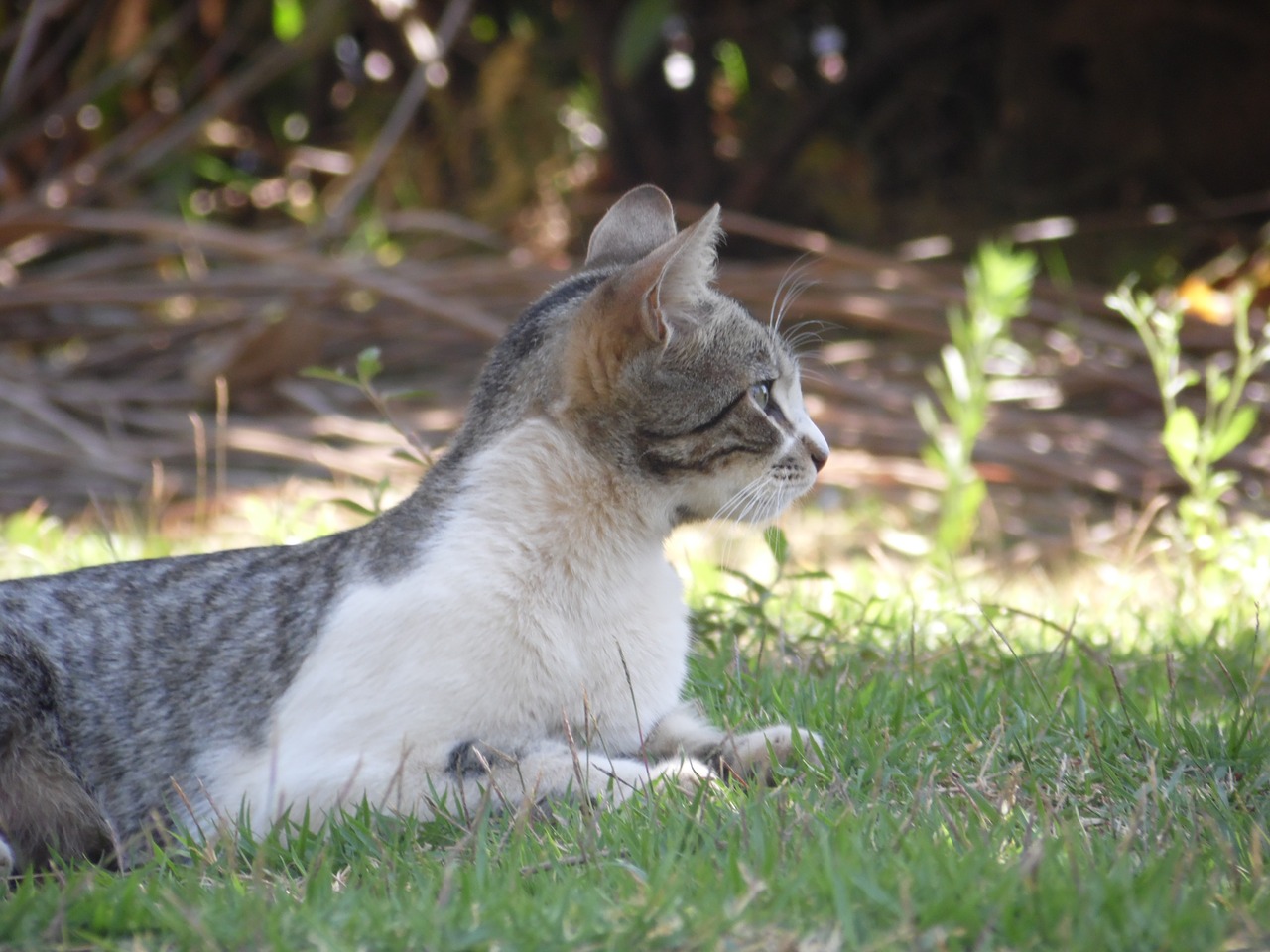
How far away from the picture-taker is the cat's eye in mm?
2965

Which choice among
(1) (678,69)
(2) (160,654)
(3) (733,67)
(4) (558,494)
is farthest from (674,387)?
(3) (733,67)

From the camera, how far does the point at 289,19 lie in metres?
8.68

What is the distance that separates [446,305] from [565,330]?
3.70m

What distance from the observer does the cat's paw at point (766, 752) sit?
2.56 metres

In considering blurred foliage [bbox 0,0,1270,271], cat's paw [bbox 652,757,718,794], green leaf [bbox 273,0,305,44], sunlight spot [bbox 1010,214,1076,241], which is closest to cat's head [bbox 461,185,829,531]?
cat's paw [bbox 652,757,718,794]

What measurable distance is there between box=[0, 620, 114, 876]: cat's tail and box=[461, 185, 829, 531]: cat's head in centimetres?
119

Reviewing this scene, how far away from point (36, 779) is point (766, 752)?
5.00 ft

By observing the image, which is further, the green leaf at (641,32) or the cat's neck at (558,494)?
the green leaf at (641,32)

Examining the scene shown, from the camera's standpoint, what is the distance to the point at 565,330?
9.43 feet

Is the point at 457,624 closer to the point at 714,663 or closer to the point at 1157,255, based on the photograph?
the point at 714,663

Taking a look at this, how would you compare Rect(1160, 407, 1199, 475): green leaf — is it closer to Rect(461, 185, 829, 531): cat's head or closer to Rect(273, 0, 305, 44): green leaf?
Rect(461, 185, 829, 531): cat's head

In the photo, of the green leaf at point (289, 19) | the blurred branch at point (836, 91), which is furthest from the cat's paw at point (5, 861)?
the green leaf at point (289, 19)

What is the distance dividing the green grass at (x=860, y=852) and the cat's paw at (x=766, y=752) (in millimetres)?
48

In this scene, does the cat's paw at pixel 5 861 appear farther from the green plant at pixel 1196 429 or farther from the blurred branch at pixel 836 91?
the blurred branch at pixel 836 91
